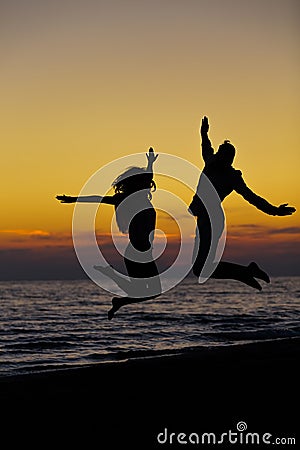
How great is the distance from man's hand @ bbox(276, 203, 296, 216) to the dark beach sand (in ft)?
7.51

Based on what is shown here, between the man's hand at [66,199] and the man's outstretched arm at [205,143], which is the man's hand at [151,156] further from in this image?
the man's hand at [66,199]

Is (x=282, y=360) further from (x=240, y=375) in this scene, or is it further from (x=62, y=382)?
(x=62, y=382)

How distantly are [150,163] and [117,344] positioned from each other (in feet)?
58.3

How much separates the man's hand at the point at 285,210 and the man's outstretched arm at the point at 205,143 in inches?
48.9

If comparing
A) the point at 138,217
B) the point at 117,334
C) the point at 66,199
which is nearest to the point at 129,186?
the point at 138,217

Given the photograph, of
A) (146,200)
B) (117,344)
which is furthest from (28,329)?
(146,200)

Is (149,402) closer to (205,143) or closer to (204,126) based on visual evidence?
(205,143)

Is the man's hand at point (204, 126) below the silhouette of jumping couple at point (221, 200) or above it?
above

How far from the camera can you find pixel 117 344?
24484 mm

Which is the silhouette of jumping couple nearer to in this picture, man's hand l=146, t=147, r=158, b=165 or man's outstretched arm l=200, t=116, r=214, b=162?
man's outstretched arm l=200, t=116, r=214, b=162

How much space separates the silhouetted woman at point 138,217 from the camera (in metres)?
7.77

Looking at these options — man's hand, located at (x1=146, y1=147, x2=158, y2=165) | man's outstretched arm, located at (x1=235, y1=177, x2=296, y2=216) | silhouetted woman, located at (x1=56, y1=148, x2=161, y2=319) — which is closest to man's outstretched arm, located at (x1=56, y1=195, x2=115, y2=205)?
silhouetted woman, located at (x1=56, y1=148, x2=161, y2=319)

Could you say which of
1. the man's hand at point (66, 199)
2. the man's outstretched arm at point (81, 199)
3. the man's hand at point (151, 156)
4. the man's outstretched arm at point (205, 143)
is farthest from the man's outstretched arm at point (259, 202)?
the man's hand at point (66, 199)

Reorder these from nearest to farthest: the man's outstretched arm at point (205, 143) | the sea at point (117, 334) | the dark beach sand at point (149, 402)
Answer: the dark beach sand at point (149, 402), the man's outstretched arm at point (205, 143), the sea at point (117, 334)
